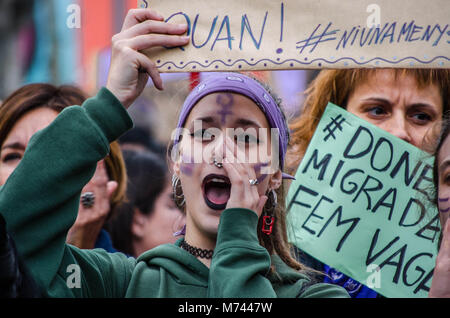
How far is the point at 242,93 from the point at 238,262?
0.62 meters

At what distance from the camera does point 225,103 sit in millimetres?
2371

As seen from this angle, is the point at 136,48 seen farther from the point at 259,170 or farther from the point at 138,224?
the point at 138,224

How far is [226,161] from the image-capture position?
2.26 metres

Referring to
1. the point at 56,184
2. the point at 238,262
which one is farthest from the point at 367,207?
the point at 56,184

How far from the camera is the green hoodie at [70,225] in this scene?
2055 mm

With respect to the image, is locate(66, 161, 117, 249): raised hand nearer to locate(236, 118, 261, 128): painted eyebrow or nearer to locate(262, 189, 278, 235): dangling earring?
locate(262, 189, 278, 235): dangling earring

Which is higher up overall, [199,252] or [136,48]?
[136,48]

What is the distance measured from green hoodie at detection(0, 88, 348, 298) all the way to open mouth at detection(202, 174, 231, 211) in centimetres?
12

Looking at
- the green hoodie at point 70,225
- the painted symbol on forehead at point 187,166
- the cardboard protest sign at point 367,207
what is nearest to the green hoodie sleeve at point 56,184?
the green hoodie at point 70,225

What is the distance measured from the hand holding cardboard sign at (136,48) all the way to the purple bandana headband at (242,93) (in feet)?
0.64

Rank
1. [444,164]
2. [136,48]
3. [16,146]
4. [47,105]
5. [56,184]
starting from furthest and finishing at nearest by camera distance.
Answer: [47,105], [16,146], [444,164], [136,48], [56,184]
